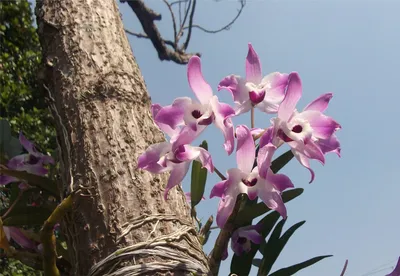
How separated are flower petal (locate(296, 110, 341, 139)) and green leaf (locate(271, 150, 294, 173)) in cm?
15

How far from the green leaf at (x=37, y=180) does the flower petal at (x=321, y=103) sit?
577 millimetres

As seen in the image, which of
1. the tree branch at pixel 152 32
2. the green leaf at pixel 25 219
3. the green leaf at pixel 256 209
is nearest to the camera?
the green leaf at pixel 256 209

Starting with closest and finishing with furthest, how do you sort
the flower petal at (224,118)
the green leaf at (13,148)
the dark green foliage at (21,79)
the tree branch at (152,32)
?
1. the flower petal at (224,118)
2. the green leaf at (13,148)
3. the dark green foliage at (21,79)
4. the tree branch at (152,32)

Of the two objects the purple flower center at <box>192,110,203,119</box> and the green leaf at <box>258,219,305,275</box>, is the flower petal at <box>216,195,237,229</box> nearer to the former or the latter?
the purple flower center at <box>192,110,203,119</box>

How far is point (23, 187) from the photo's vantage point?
39.6 inches

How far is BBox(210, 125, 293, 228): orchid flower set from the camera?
64 cm

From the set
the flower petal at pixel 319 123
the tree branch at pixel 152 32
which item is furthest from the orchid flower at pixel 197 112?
the tree branch at pixel 152 32

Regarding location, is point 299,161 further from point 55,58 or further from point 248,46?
point 55,58

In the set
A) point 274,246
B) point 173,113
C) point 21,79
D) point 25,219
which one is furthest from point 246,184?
point 21,79

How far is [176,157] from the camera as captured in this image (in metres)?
0.64

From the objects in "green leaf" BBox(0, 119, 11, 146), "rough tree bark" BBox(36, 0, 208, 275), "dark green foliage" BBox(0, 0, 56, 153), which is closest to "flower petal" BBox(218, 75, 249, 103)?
"rough tree bark" BBox(36, 0, 208, 275)

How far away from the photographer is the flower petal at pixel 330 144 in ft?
2.17

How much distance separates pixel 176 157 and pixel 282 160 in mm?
232

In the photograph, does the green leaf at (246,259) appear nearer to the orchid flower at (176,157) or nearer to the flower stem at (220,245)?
the flower stem at (220,245)
